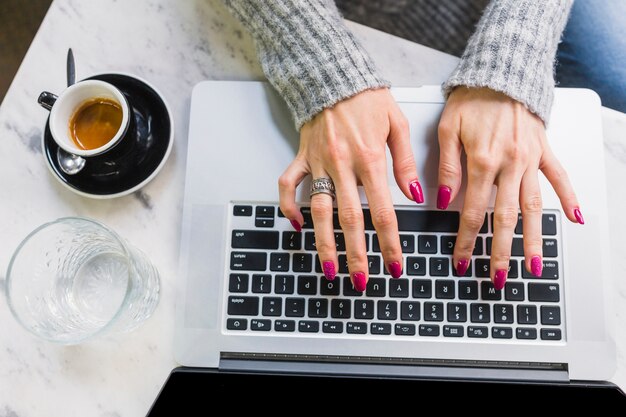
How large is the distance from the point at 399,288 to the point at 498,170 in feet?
0.52

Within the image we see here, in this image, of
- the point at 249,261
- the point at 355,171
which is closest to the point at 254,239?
the point at 249,261

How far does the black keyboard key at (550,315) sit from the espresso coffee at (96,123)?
49cm

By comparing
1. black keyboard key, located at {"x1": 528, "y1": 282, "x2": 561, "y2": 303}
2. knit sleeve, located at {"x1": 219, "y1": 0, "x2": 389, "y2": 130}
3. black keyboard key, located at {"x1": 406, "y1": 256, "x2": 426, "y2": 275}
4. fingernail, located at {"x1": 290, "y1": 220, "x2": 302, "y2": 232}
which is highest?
knit sleeve, located at {"x1": 219, "y1": 0, "x2": 389, "y2": 130}

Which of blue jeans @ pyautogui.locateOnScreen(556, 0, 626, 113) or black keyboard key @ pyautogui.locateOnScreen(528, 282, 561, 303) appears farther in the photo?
blue jeans @ pyautogui.locateOnScreen(556, 0, 626, 113)

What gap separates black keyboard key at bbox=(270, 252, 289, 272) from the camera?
0.60m

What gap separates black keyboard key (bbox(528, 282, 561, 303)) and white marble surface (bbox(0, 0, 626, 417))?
0.29 ft

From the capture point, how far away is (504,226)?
22.2 inches

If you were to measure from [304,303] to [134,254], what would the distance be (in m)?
0.19

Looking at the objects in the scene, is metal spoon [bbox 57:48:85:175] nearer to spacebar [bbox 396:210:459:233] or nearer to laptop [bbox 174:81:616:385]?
laptop [bbox 174:81:616:385]

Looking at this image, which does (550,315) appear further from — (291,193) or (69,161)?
(69,161)

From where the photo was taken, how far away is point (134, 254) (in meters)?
0.60

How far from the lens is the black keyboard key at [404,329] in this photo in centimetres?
58

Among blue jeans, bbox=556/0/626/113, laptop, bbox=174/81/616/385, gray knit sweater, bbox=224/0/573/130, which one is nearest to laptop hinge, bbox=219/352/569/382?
laptop, bbox=174/81/616/385

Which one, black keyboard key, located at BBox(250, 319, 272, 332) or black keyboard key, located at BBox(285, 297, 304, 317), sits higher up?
black keyboard key, located at BBox(285, 297, 304, 317)
